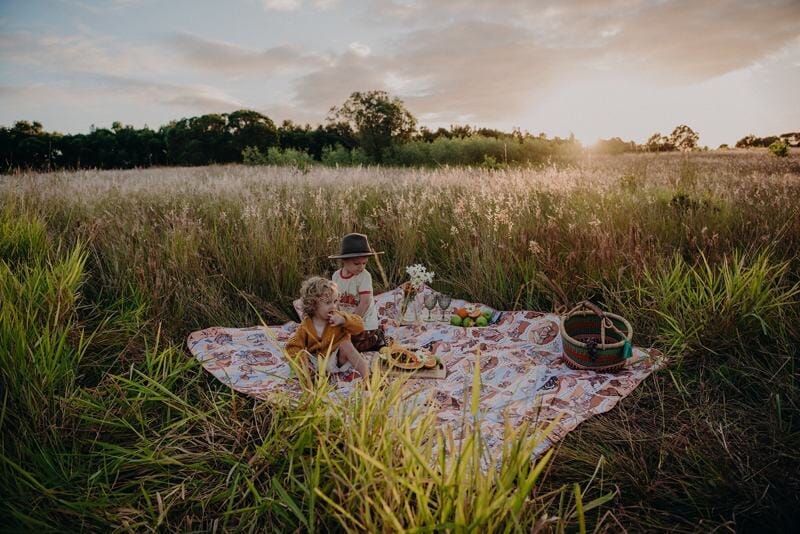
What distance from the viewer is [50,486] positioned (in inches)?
66.6

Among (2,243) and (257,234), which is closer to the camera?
(2,243)

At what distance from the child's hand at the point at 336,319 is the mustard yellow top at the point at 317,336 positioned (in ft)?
0.09

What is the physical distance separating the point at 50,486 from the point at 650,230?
16.2 feet

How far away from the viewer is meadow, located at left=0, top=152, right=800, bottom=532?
59.5 inches

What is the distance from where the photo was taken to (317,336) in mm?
2990

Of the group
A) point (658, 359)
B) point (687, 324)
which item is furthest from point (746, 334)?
point (658, 359)

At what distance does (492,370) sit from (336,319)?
4.14 feet

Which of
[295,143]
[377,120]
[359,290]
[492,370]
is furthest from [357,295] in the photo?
[295,143]

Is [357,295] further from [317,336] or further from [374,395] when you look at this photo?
[374,395]

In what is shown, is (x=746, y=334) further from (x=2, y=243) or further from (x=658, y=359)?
(x=2, y=243)

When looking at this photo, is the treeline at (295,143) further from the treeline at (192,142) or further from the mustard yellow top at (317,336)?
the mustard yellow top at (317,336)

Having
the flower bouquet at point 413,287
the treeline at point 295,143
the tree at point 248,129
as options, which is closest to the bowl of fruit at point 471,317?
the flower bouquet at point 413,287

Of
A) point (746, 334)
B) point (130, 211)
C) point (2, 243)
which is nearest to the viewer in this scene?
point (746, 334)

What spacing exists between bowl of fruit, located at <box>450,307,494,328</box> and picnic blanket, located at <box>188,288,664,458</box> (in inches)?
2.6
